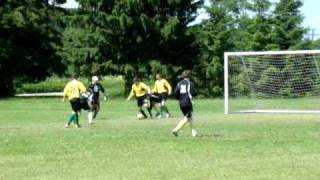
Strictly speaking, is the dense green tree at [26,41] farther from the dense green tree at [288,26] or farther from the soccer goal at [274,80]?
the dense green tree at [288,26]

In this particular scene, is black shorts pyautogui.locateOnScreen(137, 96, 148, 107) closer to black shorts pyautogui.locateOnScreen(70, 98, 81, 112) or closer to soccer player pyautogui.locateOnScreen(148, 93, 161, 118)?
soccer player pyautogui.locateOnScreen(148, 93, 161, 118)

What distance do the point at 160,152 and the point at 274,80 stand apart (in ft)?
101

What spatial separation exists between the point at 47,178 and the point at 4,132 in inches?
417

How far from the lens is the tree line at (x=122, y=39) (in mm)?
56938

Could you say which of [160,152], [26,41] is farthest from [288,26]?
[160,152]

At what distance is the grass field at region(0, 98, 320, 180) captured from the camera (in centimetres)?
1321

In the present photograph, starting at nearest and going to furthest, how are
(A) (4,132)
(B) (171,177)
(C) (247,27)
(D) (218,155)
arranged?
(B) (171,177)
(D) (218,155)
(A) (4,132)
(C) (247,27)

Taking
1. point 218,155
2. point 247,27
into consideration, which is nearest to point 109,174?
point 218,155

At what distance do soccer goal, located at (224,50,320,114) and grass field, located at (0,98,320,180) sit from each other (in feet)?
57.2

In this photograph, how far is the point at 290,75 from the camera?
150ft

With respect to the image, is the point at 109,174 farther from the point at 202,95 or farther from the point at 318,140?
the point at 202,95

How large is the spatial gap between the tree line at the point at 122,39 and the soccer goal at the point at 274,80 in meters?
10.9

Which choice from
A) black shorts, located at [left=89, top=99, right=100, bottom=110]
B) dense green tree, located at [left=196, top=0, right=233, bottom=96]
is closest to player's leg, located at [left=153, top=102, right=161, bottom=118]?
black shorts, located at [left=89, top=99, right=100, bottom=110]

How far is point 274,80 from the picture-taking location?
46.3 metres
